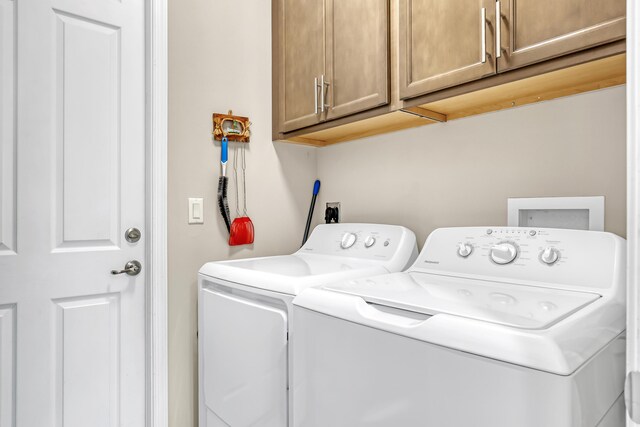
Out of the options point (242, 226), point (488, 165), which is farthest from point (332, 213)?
point (488, 165)

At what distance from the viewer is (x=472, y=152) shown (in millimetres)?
1412

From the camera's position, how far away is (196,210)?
1670 mm

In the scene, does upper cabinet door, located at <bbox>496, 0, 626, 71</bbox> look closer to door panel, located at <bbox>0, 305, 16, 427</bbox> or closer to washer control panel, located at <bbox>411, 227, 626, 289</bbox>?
washer control panel, located at <bbox>411, 227, 626, 289</bbox>

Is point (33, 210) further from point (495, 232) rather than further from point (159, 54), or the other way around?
point (495, 232)

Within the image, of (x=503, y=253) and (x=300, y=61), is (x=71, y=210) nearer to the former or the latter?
(x=300, y=61)

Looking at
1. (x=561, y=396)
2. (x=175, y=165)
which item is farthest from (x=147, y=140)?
(x=561, y=396)

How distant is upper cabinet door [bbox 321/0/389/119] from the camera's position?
1.36 metres

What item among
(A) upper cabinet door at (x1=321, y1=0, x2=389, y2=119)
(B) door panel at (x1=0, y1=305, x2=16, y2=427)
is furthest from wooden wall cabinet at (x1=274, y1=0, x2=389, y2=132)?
(B) door panel at (x1=0, y1=305, x2=16, y2=427)

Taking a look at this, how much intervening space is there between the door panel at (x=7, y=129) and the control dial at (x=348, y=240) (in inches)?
48.2

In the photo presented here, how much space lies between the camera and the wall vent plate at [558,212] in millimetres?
1120

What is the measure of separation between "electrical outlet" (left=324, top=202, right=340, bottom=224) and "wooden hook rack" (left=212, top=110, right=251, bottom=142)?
55cm

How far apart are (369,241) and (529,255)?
24.7 inches

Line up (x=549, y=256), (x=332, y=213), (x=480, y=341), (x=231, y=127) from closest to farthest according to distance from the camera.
Answer: (x=480, y=341) → (x=549, y=256) → (x=231, y=127) → (x=332, y=213)

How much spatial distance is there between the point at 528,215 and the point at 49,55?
5.95ft
